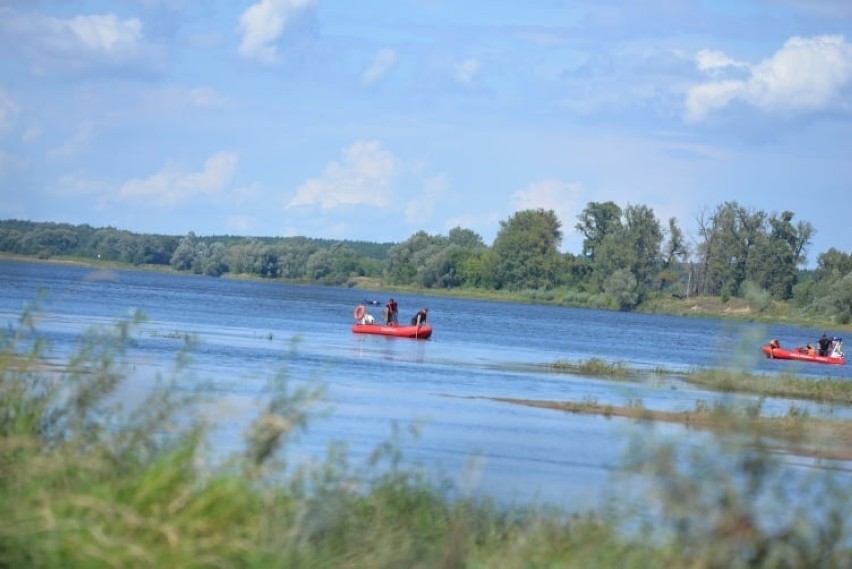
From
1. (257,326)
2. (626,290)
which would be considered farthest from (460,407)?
(626,290)

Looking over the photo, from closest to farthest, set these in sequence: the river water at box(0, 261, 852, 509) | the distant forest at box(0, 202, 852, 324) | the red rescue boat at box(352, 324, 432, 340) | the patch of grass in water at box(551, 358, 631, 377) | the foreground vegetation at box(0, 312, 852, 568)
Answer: the foreground vegetation at box(0, 312, 852, 568) → the river water at box(0, 261, 852, 509) → the patch of grass in water at box(551, 358, 631, 377) → the red rescue boat at box(352, 324, 432, 340) → the distant forest at box(0, 202, 852, 324)

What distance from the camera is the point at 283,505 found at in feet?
28.4

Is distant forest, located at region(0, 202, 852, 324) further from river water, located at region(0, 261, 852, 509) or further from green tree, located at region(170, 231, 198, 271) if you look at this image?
river water, located at region(0, 261, 852, 509)

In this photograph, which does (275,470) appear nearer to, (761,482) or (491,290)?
(761,482)

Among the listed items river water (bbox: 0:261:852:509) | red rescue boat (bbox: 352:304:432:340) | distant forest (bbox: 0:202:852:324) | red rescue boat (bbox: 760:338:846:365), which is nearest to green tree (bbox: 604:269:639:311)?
distant forest (bbox: 0:202:852:324)

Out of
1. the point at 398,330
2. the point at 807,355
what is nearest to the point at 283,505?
the point at 398,330

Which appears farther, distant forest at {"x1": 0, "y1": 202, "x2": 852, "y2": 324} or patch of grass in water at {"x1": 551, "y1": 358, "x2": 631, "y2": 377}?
distant forest at {"x1": 0, "y1": 202, "x2": 852, "y2": 324}

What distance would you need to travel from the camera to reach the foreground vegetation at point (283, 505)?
749 cm

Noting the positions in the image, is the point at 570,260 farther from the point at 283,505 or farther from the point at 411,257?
the point at 283,505

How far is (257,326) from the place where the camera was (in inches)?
2226

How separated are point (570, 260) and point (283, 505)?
155405 millimetres

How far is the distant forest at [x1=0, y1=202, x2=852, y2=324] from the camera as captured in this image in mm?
147125

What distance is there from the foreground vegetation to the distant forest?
125007 mm

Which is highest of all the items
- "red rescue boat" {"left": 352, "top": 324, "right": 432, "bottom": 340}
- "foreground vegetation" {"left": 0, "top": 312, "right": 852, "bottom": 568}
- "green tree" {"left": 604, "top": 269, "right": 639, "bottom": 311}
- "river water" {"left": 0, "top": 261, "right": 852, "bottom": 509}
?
"green tree" {"left": 604, "top": 269, "right": 639, "bottom": 311}
